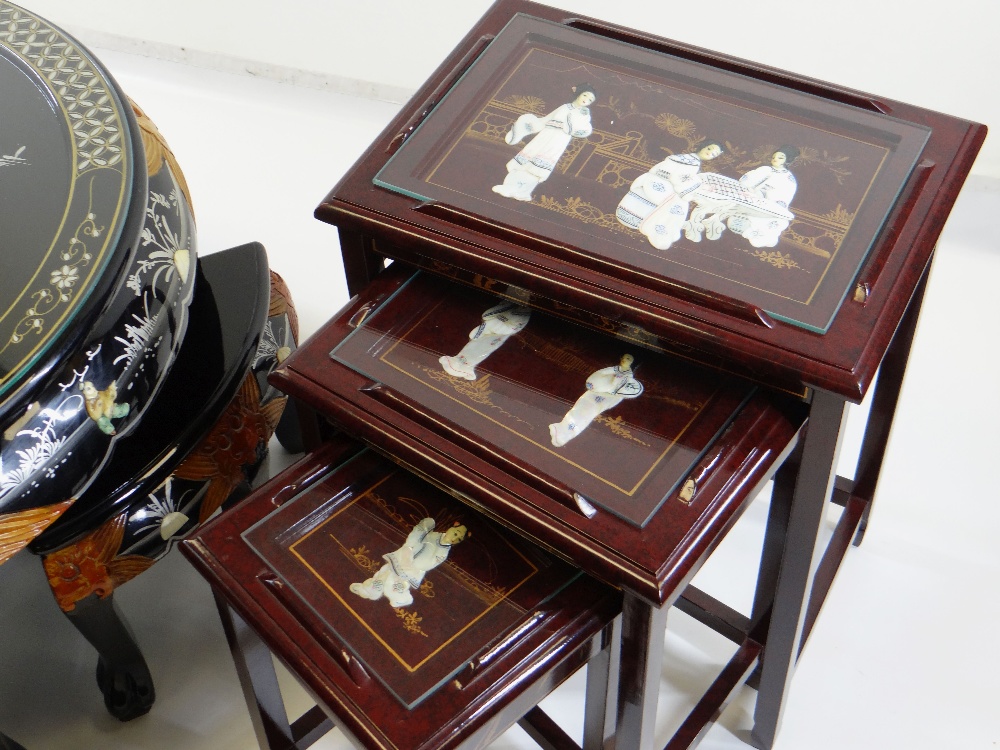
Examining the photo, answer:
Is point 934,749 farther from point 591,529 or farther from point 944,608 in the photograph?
point 591,529

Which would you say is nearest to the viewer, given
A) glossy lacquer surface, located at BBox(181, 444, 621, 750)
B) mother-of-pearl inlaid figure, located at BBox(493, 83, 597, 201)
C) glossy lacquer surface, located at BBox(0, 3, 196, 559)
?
glossy lacquer surface, located at BBox(181, 444, 621, 750)

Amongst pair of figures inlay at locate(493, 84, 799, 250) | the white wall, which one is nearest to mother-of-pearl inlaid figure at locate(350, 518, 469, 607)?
pair of figures inlay at locate(493, 84, 799, 250)

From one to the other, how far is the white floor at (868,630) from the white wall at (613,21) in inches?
15.7

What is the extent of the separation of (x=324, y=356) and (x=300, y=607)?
10.8 inches

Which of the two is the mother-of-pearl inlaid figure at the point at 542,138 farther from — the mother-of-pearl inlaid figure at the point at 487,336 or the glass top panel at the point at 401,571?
the glass top panel at the point at 401,571

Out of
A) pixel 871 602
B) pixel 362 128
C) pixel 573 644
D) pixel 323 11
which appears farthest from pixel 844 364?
pixel 323 11

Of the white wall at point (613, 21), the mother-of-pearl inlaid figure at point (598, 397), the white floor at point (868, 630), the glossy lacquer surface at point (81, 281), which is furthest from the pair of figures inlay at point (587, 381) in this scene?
the white wall at point (613, 21)

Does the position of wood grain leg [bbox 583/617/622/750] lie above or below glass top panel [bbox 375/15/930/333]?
below

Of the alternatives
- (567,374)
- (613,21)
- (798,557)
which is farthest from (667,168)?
(613,21)

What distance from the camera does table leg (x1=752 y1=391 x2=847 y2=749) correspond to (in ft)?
3.50

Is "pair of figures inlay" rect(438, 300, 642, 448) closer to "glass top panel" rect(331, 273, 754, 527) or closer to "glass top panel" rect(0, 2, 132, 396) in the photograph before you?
"glass top panel" rect(331, 273, 754, 527)

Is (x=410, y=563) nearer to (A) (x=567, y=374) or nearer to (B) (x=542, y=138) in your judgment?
(A) (x=567, y=374)

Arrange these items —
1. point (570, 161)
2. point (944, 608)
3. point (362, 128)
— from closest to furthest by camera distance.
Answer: point (570, 161)
point (944, 608)
point (362, 128)

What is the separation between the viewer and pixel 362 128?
8.56ft
